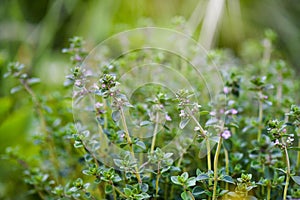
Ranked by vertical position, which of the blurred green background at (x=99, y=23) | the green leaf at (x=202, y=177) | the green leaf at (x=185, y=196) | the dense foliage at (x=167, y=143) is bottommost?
the green leaf at (x=185, y=196)

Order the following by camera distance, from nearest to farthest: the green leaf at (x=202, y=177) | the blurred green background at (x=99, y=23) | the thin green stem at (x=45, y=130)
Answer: the green leaf at (x=202, y=177) < the thin green stem at (x=45, y=130) < the blurred green background at (x=99, y=23)

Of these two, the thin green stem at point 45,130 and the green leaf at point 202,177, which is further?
the thin green stem at point 45,130

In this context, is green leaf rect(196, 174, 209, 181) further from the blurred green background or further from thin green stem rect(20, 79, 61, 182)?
the blurred green background

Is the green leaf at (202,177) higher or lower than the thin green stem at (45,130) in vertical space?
lower

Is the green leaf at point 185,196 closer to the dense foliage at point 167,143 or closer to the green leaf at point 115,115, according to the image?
the dense foliage at point 167,143

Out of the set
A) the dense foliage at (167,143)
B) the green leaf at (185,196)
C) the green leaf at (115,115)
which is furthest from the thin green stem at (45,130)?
the green leaf at (185,196)

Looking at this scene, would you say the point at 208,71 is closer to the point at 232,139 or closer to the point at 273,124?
the point at 232,139

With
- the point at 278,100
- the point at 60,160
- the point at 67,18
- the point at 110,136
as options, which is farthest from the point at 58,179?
the point at 67,18

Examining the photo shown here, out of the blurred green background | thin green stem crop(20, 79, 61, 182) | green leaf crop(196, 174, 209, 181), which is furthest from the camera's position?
the blurred green background

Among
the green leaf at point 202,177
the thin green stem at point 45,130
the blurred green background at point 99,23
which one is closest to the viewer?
the green leaf at point 202,177

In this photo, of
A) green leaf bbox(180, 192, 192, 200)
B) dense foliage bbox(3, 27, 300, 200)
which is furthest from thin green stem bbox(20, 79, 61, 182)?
green leaf bbox(180, 192, 192, 200)
